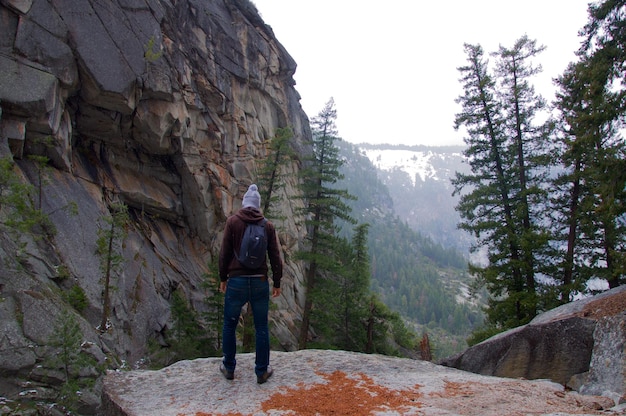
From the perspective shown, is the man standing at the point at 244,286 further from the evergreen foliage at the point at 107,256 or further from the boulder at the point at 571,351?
the evergreen foliage at the point at 107,256

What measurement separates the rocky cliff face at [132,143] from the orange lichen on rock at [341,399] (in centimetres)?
870

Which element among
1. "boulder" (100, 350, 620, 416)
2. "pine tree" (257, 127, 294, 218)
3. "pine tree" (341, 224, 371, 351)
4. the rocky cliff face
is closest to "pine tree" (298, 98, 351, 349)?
"pine tree" (257, 127, 294, 218)

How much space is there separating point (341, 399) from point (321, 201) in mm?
14931

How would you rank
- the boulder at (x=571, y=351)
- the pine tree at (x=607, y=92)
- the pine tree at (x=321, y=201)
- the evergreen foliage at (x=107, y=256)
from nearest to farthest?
the boulder at (x=571, y=351), the pine tree at (x=607, y=92), the evergreen foliage at (x=107, y=256), the pine tree at (x=321, y=201)

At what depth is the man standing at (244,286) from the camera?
5297 millimetres

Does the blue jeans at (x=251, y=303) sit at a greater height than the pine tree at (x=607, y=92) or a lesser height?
lesser

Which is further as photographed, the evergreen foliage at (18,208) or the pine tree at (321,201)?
the pine tree at (321,201)

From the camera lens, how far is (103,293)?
15.8 meters

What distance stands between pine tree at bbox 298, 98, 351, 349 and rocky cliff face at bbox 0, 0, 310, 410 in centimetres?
602

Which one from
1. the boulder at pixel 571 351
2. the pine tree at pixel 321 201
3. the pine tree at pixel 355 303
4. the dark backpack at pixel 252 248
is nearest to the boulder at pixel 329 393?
the boulder at pixel 571 351

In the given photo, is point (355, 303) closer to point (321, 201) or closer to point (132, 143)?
point (321, 201)

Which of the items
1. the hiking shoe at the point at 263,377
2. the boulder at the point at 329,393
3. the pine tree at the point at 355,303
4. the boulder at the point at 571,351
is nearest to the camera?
the boulder at the point at 329,393

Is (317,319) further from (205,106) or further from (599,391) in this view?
(599,391)

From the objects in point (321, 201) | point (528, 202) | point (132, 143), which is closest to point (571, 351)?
point (528, 202)
